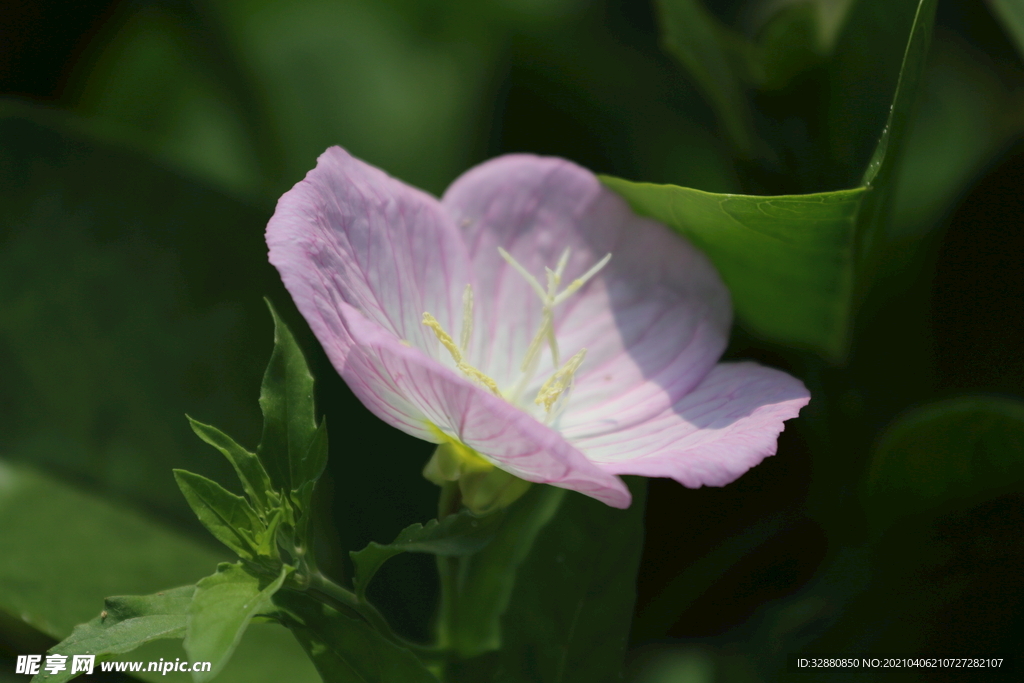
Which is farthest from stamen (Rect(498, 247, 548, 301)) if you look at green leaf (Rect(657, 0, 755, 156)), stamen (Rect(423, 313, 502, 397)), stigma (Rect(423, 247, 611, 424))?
green leaf (Rect(657, 0, 755, 156))

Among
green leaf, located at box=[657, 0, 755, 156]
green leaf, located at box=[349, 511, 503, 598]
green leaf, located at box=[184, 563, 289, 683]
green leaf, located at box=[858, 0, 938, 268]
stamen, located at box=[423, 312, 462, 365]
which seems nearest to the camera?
green leaf, located at box=[184, 563, 289, 683]

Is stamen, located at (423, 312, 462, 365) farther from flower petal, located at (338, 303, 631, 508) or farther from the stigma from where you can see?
flower petal, located at (338, 303, 631, 508)

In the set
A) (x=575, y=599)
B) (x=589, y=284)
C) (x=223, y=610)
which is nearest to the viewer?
A: (x=223, y=610)

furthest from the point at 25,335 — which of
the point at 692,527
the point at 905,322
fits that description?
the point at 905,322

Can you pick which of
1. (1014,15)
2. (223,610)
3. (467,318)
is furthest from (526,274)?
(1014,15)

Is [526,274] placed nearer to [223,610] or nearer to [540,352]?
[540,352]

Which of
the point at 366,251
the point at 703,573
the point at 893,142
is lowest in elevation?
the point at 703,573

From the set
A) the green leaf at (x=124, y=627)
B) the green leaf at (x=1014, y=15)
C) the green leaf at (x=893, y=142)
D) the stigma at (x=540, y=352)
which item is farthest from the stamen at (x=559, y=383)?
the green leaf at (x=1014, y=15)

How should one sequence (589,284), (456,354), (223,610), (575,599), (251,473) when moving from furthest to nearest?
1. (589,284)
2. (456,354)
3. (575,599)
4. (251,473)
5. (223,610)
